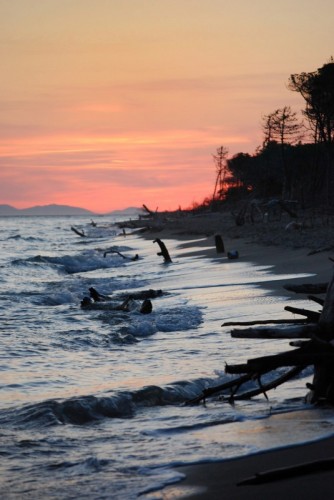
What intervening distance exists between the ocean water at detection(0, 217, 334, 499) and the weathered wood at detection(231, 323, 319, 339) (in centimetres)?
60

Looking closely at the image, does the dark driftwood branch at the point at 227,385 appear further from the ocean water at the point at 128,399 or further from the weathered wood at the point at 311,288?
the weathered wood at the point at 311,288

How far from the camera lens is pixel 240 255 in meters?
25.8

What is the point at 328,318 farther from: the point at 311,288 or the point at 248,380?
the point at 311,288

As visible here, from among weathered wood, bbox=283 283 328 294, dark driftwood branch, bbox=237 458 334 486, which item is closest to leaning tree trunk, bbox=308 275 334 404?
weathered wood, bbox=283 283 328 294

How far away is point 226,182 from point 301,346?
362 ft

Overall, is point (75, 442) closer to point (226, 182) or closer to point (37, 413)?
point (37, 413)

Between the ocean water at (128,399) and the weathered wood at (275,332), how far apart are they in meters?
0.60

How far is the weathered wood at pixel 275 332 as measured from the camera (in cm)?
553

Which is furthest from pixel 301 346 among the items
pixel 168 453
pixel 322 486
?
pixel 322 486

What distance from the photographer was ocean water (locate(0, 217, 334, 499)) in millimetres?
4895

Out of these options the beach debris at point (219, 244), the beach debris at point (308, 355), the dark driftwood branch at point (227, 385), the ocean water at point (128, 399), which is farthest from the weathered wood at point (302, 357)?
the beach debris at point (219, 244)

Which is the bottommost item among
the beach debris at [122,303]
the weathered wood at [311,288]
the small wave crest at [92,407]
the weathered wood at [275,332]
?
the small wave crest at [92,407]

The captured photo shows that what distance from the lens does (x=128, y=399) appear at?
22.9 ft

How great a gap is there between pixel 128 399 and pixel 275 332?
6.44 ft
